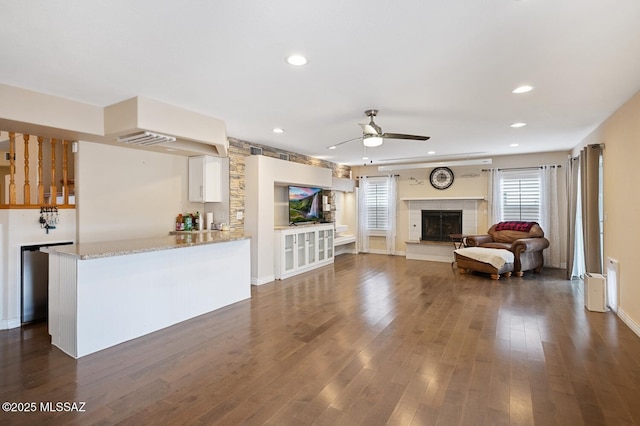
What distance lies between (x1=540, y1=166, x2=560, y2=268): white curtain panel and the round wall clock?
1.93 metres

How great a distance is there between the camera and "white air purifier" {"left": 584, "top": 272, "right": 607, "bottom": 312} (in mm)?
4090

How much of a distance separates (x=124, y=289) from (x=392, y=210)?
6.89 meters

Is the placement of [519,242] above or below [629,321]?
above

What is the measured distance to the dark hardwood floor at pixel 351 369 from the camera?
6.97 feet

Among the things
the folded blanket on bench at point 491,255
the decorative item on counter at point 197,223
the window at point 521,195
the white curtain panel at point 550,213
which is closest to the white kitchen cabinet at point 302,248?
the decorative item on counter at point 197,223

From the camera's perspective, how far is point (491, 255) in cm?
596

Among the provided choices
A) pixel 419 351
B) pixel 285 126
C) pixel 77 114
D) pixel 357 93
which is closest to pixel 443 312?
pixel 419 351

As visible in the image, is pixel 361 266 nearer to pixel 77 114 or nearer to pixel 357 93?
pixel 357 93

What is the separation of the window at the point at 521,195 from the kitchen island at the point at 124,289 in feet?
21.2

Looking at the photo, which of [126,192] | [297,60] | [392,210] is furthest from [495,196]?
[126,192]

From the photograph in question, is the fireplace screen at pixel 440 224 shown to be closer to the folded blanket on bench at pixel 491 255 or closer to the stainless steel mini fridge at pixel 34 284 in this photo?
the folded blanket on bench at pixel 491 255

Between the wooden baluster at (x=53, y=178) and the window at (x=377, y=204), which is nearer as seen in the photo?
the wooden baluster at (x=53, y=178)

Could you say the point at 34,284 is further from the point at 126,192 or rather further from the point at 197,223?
the point at 197,223

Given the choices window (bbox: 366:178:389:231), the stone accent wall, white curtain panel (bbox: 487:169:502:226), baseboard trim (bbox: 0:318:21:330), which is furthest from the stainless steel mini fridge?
white curtain panel (bbox: 487:169:502:226)
